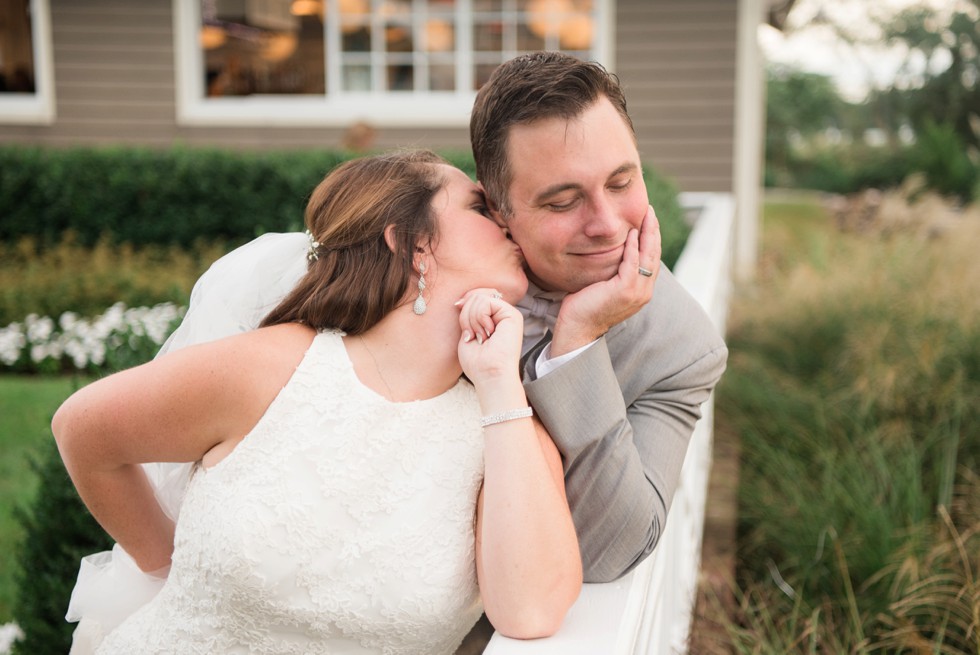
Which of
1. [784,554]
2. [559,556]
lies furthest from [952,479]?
[559,556]

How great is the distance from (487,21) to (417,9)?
1.06 meters

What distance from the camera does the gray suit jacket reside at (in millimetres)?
Answer: 1896

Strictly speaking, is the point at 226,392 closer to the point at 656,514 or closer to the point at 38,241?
the point at 656,514

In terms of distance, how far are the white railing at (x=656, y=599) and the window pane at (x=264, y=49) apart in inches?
405

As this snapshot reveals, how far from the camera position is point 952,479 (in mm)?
4238

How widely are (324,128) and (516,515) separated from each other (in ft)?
35.9

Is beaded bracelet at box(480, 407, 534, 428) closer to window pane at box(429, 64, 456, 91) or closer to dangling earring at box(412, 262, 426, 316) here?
dangling earring at box(412, 262, 426, 316)

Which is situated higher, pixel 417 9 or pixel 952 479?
pixel 417 9

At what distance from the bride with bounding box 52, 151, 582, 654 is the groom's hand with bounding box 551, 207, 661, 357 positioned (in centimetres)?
14

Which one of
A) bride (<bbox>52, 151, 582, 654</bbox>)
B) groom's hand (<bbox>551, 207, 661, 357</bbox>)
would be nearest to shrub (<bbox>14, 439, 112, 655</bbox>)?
bride (<bbox>52, 151, 582, 654</bbox>)

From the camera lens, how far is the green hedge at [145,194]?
10.2 metres

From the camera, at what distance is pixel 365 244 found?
204 centimetres

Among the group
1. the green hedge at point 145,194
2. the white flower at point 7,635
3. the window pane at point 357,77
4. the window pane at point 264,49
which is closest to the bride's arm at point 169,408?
the white flower at point 7,635

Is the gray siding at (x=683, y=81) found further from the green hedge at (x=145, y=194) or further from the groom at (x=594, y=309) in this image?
the groom at (x=594, y=309)
